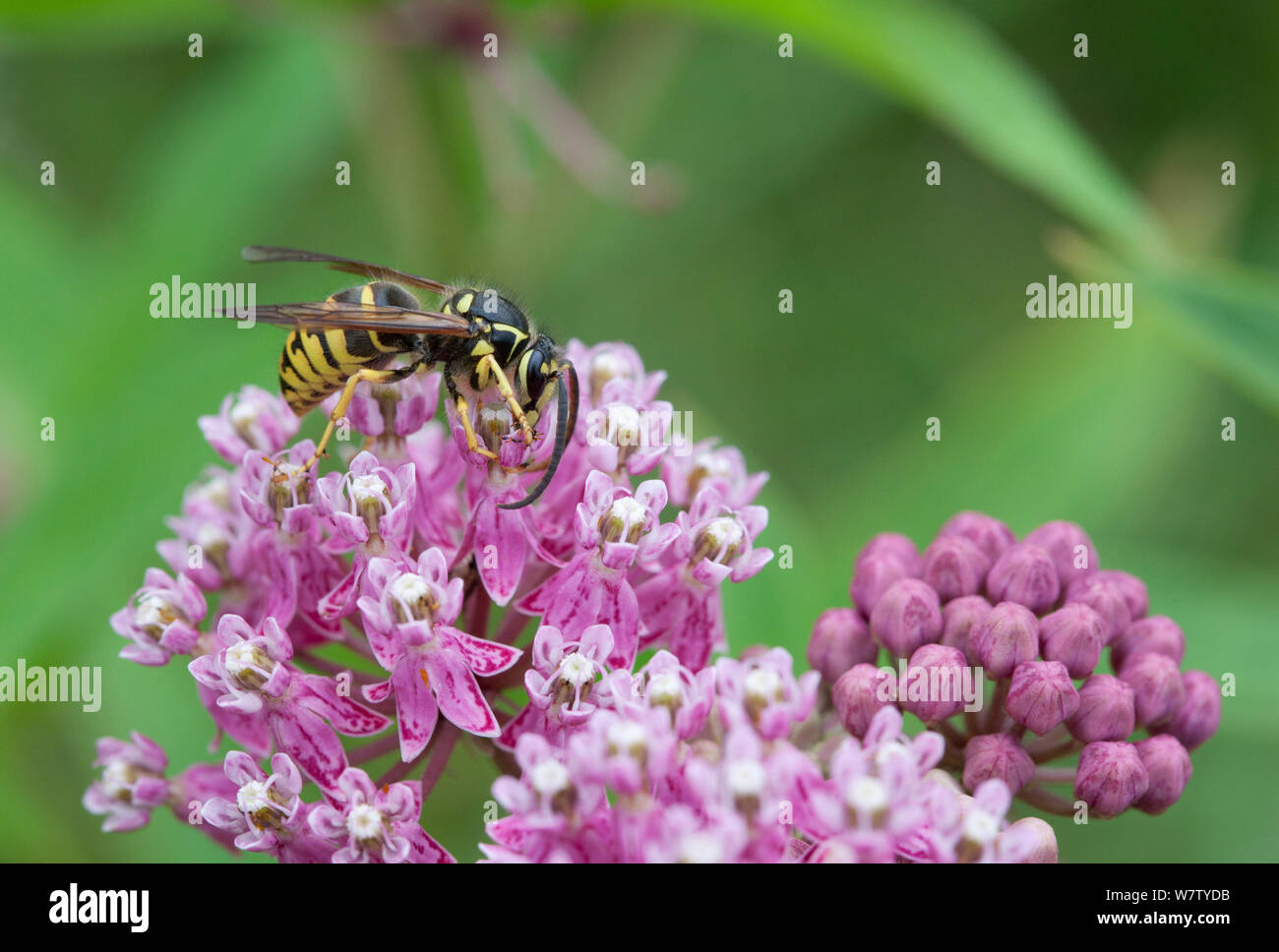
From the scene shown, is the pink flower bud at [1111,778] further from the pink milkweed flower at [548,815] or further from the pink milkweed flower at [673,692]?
the pink milkweed flower at [548,815]

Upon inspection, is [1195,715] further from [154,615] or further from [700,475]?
[154,615]

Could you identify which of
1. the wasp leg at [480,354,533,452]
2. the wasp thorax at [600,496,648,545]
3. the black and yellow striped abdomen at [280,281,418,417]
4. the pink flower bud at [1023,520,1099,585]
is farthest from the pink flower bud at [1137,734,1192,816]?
the black and yellow striped abdomen at [280,281,418,417]

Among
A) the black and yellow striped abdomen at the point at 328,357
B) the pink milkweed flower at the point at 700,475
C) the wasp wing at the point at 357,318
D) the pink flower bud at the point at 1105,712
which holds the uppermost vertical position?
the wasp wing at the point at 357,318

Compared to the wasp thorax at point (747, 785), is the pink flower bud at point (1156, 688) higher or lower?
higher

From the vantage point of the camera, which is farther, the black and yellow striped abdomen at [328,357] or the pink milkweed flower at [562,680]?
the black and yellow striped abdomen at [328,357]

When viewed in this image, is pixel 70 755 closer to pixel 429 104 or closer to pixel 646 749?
pixel 429 104

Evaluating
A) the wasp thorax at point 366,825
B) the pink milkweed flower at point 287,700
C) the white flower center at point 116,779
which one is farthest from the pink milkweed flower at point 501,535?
the white flower center at point 116,779
